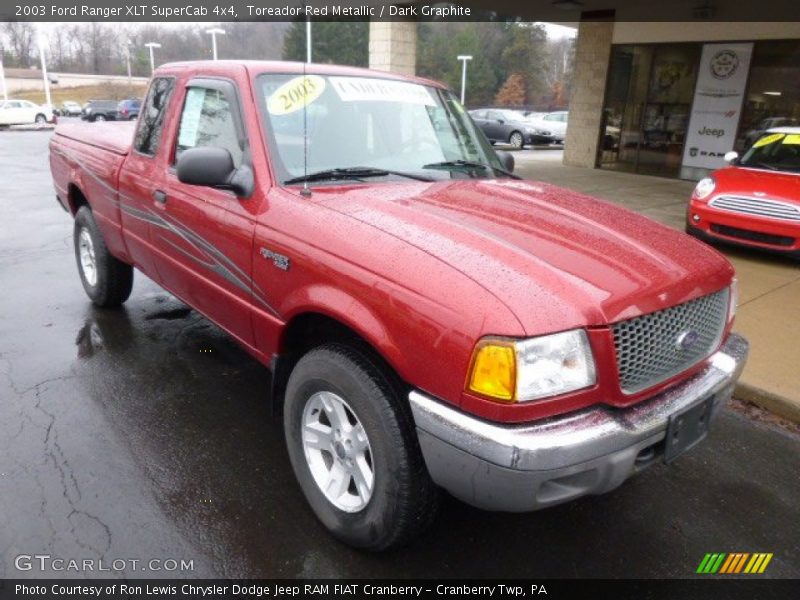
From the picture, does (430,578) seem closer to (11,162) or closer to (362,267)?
(362,267)

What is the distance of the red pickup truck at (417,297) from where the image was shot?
2014 mm

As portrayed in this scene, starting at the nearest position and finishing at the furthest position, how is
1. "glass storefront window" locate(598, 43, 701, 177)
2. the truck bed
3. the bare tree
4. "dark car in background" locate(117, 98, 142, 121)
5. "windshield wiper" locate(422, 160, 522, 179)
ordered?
"windshield wiper" locate(422, 160, 522, 179)
the truck bed
"glass storefront window" locate(598, 43, 701, 177)
"dark car in background" locate(117, 98, 142, 121)
the bare tree

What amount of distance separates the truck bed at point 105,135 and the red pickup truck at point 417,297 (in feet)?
2.78

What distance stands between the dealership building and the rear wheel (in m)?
8.13

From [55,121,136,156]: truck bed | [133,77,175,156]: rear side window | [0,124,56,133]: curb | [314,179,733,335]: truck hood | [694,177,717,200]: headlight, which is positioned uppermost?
[133,77,175,156]: rear side window

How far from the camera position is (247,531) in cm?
270

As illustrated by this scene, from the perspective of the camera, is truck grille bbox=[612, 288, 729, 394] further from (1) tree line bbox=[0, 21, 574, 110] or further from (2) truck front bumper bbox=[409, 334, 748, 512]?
(1) tree line bbox=[0, 21, 574, 110]

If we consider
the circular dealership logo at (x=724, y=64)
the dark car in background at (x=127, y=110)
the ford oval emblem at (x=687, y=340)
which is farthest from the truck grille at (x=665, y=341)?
the dark car in background at (x=127, y=110)

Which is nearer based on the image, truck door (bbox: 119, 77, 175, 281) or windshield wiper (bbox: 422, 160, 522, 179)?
windshield wiper (bbox: 422, 160, 522, 179)

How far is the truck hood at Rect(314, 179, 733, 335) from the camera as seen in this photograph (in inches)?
81.1

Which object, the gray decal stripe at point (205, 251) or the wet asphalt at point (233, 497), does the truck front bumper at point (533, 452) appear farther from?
the gray decal stripe at point (205, 251)

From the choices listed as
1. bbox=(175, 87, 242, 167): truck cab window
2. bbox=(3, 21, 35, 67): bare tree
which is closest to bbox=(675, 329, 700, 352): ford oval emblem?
bbox=(175, 87, 242, 167): truck cab window

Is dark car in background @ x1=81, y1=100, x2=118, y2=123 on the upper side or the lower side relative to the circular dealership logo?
lower

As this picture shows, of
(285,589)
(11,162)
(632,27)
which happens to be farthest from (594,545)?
(11,162)
